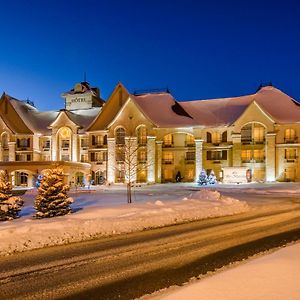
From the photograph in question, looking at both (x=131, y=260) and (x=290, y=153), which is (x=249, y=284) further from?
(x=290, y=153)

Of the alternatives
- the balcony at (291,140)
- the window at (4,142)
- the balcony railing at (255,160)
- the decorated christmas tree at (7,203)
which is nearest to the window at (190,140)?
the balcony railing at (255,160)

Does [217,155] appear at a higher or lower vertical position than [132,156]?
higher

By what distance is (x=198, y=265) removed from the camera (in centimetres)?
1009

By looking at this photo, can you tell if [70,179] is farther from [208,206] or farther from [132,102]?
[208,206]

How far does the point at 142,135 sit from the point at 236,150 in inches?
505

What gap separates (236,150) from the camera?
53312mm

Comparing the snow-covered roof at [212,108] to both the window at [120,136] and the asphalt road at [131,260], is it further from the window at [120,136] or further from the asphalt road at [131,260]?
the asphalt road at [131,260]

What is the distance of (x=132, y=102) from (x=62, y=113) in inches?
470

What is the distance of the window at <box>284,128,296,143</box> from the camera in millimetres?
52406

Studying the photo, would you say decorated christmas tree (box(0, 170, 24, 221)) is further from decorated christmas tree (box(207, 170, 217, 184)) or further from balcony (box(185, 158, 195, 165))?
balcony (box(185, 158, 195, 165))

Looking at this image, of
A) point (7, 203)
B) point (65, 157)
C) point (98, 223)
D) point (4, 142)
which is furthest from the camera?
point (4, 142)

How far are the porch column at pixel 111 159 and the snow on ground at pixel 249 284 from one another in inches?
1871

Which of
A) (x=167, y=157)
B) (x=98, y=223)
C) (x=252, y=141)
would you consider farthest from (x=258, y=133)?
(x=98, y=223)

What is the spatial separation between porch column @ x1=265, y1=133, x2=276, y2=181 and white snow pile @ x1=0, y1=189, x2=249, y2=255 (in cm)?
3010
